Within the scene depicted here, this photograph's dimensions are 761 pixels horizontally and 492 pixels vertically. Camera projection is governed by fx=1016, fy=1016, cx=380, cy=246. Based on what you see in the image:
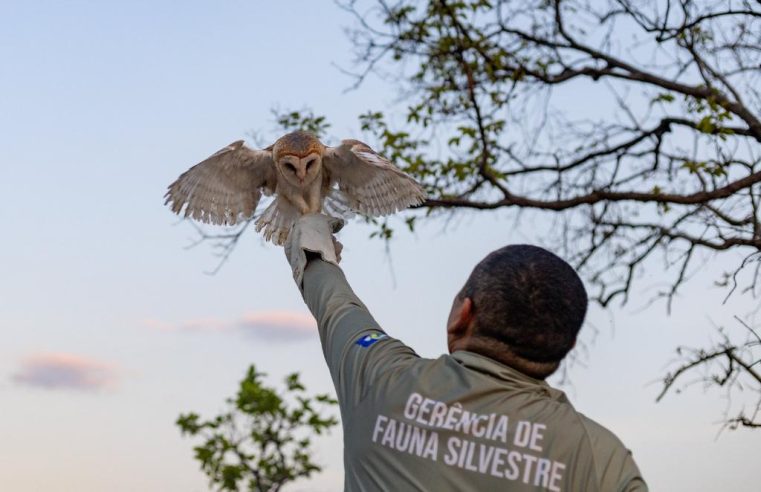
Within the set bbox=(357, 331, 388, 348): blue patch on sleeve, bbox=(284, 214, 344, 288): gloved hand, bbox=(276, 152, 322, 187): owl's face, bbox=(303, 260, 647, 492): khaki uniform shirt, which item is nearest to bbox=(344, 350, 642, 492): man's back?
bbox=(303, 260, 647, 492): khaki uniform shirt

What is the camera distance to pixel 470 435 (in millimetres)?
1773

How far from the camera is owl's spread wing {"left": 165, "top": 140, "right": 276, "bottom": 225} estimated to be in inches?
117

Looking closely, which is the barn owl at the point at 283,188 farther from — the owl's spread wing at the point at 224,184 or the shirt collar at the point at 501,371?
the shirt collar at the point at 501,371

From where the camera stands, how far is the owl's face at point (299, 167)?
2.80 metres

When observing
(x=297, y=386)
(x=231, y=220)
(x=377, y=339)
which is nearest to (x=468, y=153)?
(x=297, y=386)

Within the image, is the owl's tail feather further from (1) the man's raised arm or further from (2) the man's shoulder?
(2) the man's shoulder

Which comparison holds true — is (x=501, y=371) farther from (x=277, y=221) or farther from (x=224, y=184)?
(x=224, y=184)

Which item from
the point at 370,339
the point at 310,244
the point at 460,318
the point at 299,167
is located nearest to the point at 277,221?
the point at 299,167

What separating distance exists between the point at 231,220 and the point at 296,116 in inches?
195

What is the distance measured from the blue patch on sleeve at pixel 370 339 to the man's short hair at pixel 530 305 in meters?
0.22

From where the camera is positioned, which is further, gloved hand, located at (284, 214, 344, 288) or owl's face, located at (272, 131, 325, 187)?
owl's face, located at (272, 131, 325, 187)

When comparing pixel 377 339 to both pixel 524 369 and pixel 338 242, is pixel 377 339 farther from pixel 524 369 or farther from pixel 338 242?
pixel 338 242

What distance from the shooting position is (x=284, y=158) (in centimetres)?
281

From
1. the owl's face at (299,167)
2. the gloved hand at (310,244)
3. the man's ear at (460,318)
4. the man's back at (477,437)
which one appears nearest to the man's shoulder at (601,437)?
the man's back at (477,437)
